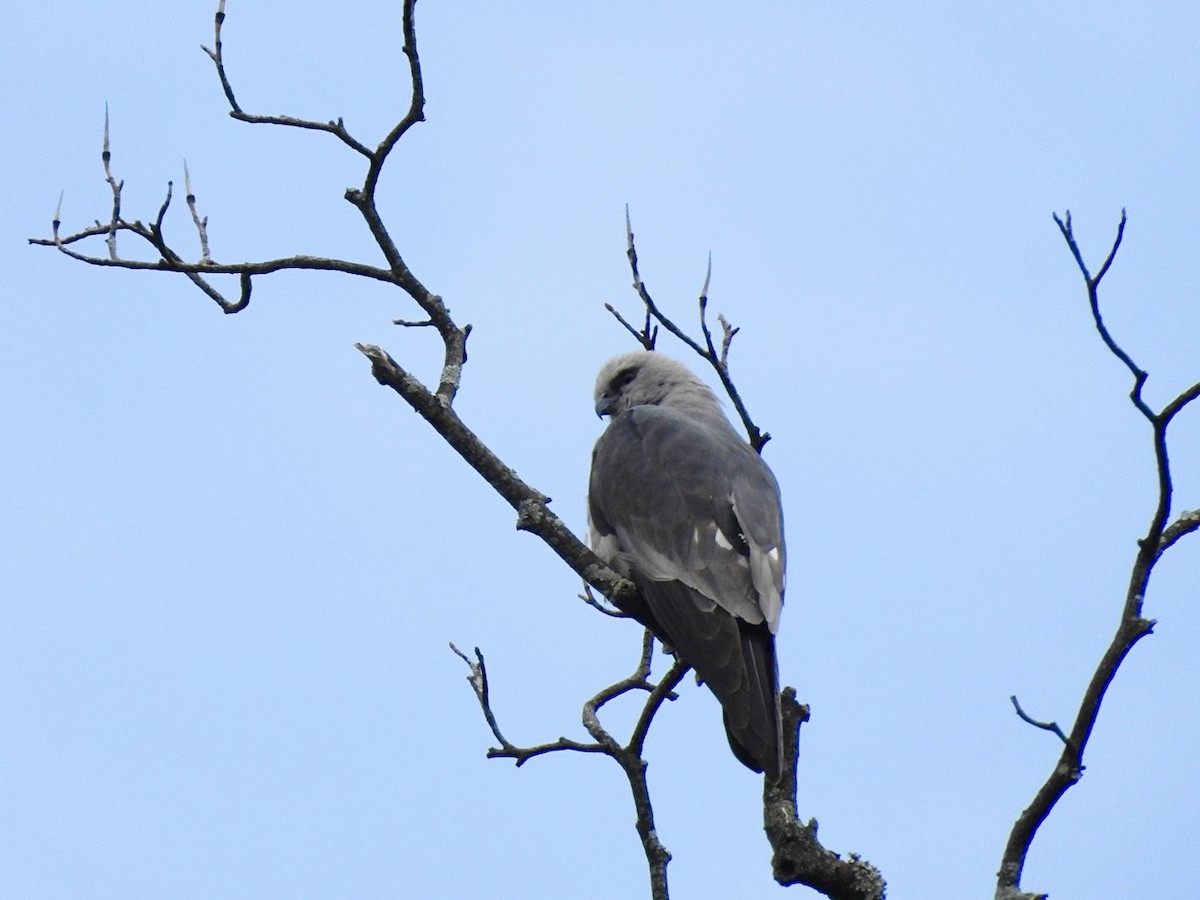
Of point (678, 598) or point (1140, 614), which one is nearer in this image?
point (1140, 614)

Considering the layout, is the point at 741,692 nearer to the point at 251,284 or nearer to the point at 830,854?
the point at 830,854

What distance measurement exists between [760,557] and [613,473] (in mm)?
884

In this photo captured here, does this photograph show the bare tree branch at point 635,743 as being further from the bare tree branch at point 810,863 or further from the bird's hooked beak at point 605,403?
the bird's hooked beak at point 605,403

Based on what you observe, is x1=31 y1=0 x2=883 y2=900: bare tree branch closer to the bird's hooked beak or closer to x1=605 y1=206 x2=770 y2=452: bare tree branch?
x1=605 y1=206 x2=770 y2=452: bare tree branch

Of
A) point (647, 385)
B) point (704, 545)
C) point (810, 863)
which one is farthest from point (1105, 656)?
point (647, 385)

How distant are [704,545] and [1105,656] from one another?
7.08 feet

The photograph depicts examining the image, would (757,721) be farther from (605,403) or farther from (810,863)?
(605,403)

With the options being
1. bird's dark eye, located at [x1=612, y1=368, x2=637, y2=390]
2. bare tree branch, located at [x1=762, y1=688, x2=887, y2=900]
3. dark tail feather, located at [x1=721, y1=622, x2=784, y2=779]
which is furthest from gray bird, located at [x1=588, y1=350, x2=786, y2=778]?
bird's dark eye, located at [x1=612, y1=368, x2=637, y2=390]

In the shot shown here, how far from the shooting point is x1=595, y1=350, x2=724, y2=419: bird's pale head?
693 centimetres

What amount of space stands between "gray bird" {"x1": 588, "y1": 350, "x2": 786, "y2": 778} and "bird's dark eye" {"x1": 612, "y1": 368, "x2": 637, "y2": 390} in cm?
78

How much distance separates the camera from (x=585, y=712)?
4.52 m

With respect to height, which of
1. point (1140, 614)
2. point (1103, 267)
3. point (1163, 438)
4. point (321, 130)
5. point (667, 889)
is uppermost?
point (321, 130)

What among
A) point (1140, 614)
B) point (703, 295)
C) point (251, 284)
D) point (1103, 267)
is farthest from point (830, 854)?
point (251, 284)

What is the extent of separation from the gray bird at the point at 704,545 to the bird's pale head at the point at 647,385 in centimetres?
28
